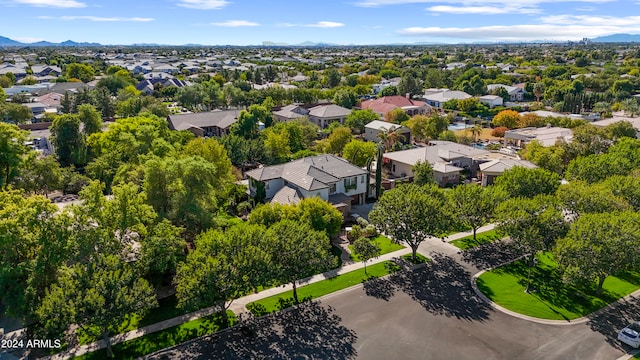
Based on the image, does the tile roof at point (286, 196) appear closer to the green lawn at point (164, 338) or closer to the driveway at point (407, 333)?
the driveway at point (407, 333)

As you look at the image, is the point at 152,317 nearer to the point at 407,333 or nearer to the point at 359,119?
the point at 407,333

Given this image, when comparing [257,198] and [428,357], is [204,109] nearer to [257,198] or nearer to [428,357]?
[257,198]

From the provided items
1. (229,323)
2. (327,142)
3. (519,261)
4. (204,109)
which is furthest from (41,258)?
(204,109)

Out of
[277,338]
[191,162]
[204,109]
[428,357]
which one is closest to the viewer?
[428,357]

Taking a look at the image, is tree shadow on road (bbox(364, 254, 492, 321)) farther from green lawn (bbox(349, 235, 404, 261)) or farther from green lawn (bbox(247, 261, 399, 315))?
green lawn (bbox(349, 235, 404, 261))

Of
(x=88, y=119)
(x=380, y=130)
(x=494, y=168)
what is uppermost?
(x=88, y=119)

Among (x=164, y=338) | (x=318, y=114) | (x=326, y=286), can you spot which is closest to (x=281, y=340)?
(x=326, y=286)
